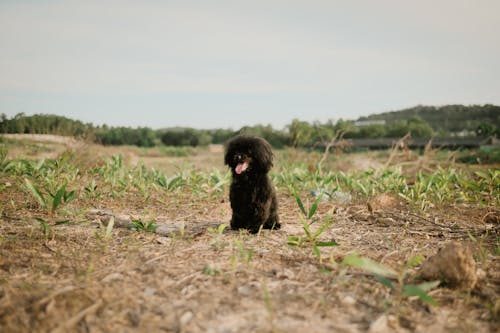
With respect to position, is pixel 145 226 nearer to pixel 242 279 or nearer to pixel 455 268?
pixel 242 279

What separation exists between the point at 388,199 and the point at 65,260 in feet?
14.8

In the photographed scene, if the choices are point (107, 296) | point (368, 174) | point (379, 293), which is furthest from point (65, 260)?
point (368, 174)

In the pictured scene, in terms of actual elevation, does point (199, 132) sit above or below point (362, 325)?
above

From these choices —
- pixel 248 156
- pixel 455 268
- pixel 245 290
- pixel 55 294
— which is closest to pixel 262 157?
pixel 248 156

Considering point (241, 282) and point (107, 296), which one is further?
point (241, 282)

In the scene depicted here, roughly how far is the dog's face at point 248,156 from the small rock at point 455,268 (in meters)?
1.96

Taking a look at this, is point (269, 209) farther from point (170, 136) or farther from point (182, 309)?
point (170, 136)

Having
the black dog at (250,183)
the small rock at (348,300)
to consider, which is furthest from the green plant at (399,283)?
the black dog at (250,183)

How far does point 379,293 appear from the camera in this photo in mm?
1798

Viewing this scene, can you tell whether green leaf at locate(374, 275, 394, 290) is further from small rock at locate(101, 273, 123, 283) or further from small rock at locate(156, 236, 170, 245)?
small rock at locate(156, 236, 170, 245)

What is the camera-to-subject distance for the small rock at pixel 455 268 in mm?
1791

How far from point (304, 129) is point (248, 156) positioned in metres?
8.69

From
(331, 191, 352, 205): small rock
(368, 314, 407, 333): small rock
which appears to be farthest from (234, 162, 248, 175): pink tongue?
(331, 191, 352, 205): small rock

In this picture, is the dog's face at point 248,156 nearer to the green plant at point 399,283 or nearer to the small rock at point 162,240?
the small rock at point 162,240
